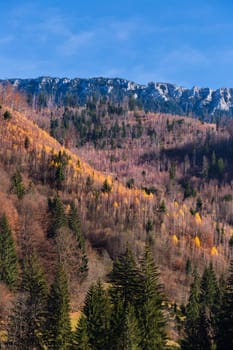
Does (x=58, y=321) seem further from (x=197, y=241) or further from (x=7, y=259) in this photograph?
(x=197, y=241)

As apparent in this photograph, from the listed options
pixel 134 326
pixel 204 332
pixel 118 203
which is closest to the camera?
pixel 134 326

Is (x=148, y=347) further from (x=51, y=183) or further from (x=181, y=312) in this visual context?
(x=51, y=183)

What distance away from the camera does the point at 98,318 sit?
4572 cm

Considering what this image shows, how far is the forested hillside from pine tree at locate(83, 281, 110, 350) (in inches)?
4.1

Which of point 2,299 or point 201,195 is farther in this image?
point 201,195

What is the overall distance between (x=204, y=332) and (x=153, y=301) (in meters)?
13.6

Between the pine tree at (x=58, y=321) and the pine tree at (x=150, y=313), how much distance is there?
785 centimetres

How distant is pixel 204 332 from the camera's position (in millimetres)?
54812

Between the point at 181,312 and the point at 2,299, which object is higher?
the point at 2,299

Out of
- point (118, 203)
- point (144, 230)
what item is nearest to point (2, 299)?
point (144, 230)

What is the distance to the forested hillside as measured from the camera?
4550 centimetres

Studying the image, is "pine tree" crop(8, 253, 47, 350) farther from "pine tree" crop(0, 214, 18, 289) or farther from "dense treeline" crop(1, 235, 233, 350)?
"pine tree" crop(0, 214, 18, 289)

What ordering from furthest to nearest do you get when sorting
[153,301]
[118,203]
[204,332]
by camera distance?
1. [118,203]
2. [204,332]
3. [153,301]

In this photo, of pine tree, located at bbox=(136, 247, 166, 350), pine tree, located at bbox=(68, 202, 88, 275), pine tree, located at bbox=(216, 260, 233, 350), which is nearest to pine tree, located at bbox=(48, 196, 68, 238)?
pine tree, located at bbox=(68, 202, 88, 275)
